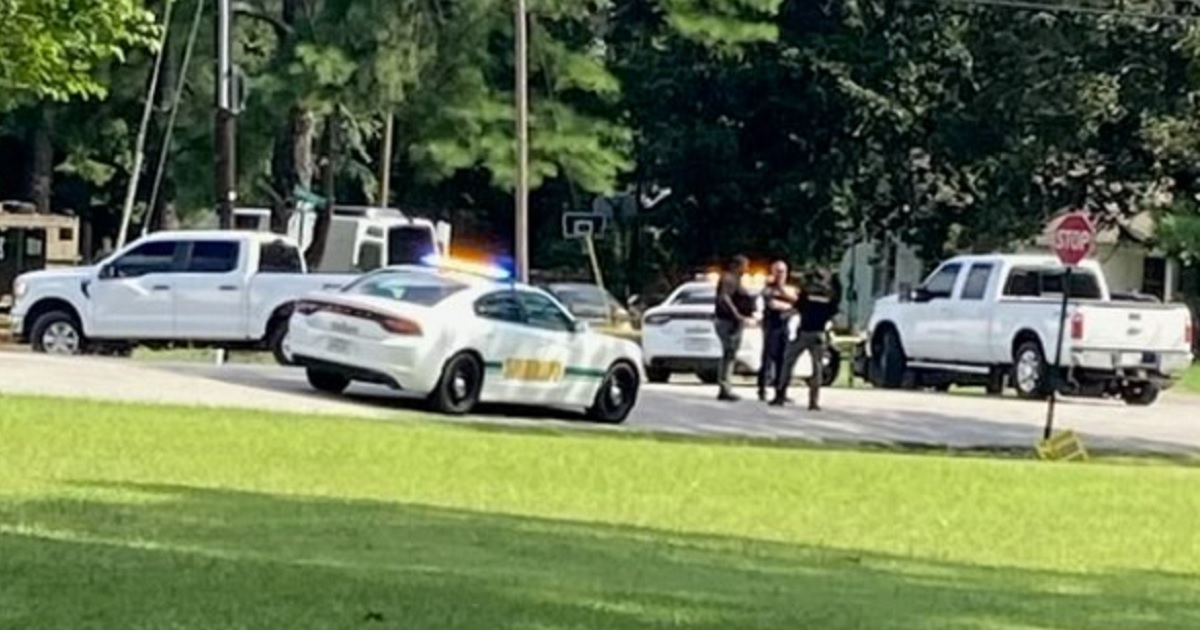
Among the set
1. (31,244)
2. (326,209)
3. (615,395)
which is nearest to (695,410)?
(615,395)

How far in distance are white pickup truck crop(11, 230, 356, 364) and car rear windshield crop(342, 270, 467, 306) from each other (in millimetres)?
7113

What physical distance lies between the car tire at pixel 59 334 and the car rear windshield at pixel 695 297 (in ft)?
30.3

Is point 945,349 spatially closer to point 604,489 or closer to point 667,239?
point 604,489

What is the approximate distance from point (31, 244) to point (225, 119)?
10422 mm

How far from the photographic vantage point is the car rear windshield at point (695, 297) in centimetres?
3934

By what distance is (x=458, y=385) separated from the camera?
89.2 ft

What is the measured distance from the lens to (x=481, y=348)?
2709cm

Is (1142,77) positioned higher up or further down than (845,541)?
higher up

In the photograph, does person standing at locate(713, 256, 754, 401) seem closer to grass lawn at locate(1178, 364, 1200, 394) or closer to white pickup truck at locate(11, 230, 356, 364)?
white pickup truck at locate(11, 230, 356, 364)

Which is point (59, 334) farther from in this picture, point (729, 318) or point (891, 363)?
point (891, 363)

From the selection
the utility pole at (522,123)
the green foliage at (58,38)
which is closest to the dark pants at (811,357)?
the green foliage at (58,38)

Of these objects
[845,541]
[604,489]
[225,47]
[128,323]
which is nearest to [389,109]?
[225,47]

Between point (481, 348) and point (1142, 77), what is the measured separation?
3713 centimetres

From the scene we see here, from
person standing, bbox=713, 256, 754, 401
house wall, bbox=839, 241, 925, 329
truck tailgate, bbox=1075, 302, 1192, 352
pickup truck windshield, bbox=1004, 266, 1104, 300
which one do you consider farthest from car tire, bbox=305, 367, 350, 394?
house wall, bbox=839, 241, 925, 329
